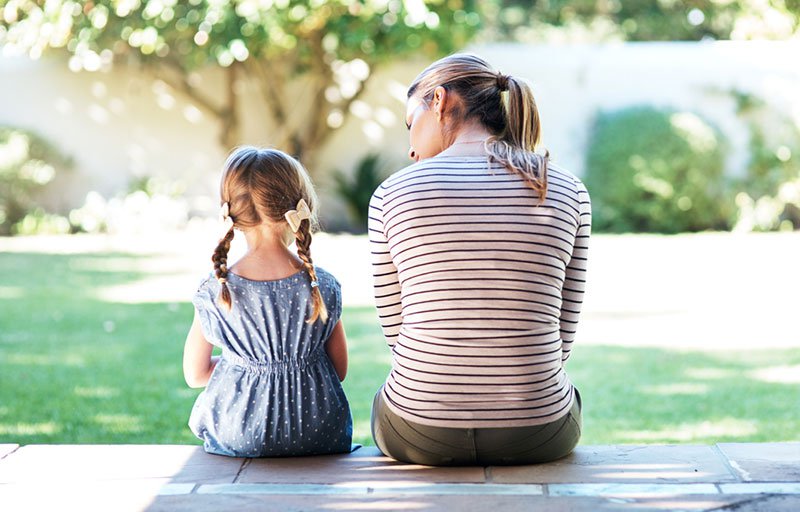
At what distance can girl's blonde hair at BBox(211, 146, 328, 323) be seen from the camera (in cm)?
290

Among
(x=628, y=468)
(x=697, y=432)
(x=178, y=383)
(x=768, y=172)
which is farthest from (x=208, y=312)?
(x=768, y=172)

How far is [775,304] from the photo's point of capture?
7.65 meters

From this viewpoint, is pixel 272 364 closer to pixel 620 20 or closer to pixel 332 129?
pixel 332 129

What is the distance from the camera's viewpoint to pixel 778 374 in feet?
18.4

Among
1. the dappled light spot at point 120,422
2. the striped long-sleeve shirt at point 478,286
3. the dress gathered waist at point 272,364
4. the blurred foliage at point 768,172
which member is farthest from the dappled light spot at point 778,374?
the blurred foliage at point 768,172

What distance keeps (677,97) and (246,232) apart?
1119 centimetres

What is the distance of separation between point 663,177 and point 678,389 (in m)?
7.70

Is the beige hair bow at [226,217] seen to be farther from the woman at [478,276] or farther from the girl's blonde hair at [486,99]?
the girl's blonde hair at [486,99]

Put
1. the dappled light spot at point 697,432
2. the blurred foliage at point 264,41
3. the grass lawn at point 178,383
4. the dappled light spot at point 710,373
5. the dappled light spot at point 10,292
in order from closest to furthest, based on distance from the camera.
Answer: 1. the dappled light spot at point 697,432
2. the grass lawn at point 178,383
3. the dappled light spot at point 710,373
4. the dappled light spot at point 10,292
5. the blurred foliage at point 264,41

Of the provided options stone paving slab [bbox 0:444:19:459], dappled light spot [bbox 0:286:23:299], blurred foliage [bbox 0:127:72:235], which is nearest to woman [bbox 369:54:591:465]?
stone paving slab [bbox 0:444:19:459]

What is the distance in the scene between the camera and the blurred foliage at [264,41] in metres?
11.6

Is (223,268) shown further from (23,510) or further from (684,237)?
(684,237)

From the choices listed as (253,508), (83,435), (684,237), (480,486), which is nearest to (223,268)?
(253,508)

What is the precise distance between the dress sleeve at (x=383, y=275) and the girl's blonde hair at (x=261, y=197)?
7.0 inches
